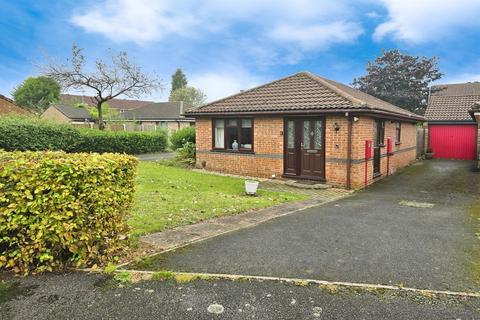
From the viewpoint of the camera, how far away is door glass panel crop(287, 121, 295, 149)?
12.9 meters

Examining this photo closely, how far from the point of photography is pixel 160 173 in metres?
13.8

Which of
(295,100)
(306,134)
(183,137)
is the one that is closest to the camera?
(306,134)

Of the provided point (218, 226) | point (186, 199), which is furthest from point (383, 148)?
point (218, 226)

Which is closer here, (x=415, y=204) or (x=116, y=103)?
(x=415, y=204)

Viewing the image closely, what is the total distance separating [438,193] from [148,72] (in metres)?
25.4

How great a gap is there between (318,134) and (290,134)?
1133 mm

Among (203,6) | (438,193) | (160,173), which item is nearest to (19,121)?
(160,173)

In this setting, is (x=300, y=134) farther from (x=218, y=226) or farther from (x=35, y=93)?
(x=35, y=93)

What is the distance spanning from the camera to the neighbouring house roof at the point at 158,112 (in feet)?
137

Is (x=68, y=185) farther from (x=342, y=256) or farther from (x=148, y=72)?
(x=148, y=72)

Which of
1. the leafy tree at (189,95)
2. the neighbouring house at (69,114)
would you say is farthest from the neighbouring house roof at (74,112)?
the leafy tree at (189,95)

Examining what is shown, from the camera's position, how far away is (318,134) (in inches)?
486

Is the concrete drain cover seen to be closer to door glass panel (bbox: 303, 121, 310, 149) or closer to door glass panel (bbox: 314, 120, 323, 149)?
door glass panel (bbox: 314, 120, 323, 149)

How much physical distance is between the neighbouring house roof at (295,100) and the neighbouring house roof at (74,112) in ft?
123
